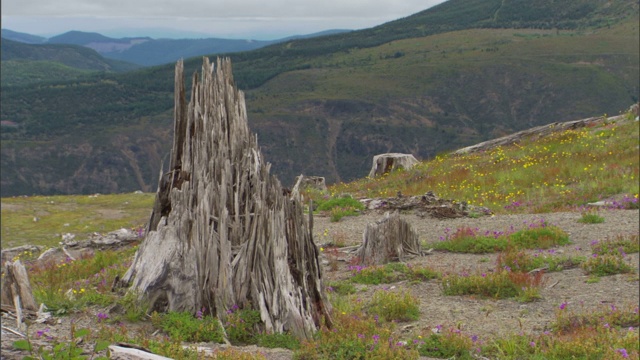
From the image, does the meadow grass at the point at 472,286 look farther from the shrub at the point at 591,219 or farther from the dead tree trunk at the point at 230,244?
the shrub at the point at 591,219

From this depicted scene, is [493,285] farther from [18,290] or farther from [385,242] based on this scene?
[18,290]

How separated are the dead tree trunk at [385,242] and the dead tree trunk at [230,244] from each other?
524 centimetres

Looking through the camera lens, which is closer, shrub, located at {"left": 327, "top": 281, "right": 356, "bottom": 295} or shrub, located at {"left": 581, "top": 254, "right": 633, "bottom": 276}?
shrub, located at {"left": 327, "top": 281, "right": 356, "bottom": 295}

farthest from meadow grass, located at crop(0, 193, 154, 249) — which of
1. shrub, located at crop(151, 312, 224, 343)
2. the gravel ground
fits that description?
shrub, located at crop(151, 312, 224, 343)

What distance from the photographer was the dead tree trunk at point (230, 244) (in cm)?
959

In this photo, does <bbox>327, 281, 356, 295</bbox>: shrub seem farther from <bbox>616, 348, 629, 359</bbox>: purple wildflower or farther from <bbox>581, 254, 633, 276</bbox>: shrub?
<bbox>616, 348, 629, 359</bbox>: purple wildflower

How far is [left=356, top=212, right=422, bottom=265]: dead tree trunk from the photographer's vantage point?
15250 millimetres

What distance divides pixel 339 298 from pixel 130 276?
368cm

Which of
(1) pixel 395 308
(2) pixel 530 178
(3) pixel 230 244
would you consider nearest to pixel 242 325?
(3) pixel 230 244

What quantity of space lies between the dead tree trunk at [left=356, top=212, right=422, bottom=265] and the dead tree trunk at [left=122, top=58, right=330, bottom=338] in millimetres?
5235

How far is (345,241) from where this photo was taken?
1758 centimetres

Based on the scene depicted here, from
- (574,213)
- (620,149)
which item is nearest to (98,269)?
(574,213)

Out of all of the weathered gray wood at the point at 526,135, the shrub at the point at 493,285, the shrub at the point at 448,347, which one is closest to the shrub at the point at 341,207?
the shrub at the point at 493,285

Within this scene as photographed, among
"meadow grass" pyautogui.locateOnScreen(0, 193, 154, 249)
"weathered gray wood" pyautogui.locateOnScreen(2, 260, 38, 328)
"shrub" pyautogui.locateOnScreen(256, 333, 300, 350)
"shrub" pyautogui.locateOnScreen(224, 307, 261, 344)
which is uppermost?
"weathered gray wood" pyautogui.locateOnScreen(2, 260, 38, 328)
